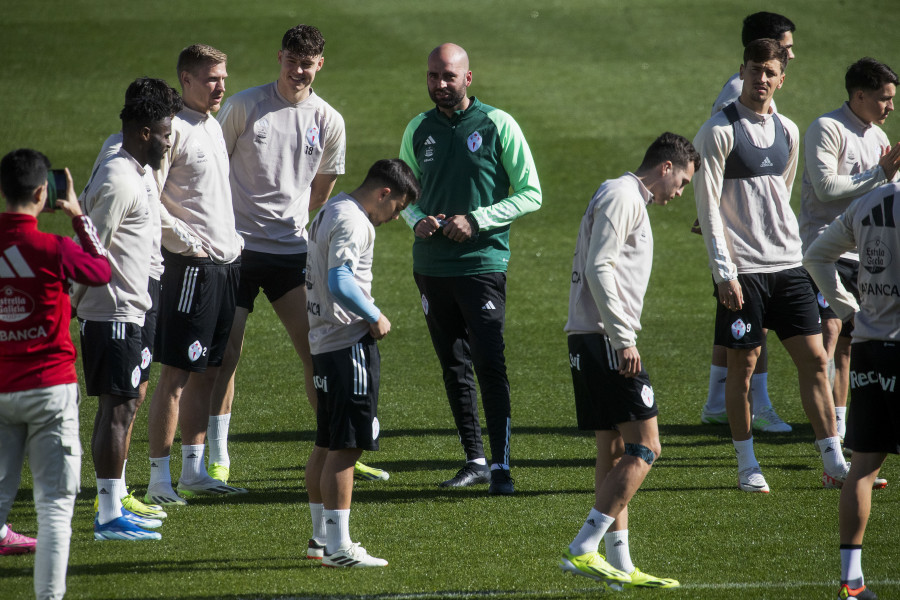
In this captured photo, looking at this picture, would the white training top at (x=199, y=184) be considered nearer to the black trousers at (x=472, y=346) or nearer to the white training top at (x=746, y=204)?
the black trousers at (x=472, y=346)

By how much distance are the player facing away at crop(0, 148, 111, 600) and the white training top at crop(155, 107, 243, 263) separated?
5.19 feet

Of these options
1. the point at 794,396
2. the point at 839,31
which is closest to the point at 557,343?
the point at 794,396

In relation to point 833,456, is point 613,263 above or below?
above

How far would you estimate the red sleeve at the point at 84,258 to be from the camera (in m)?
3.90

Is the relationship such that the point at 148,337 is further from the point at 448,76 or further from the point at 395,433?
the point at 395,433

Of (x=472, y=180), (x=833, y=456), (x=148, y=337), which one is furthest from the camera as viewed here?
(x=472, y=180)

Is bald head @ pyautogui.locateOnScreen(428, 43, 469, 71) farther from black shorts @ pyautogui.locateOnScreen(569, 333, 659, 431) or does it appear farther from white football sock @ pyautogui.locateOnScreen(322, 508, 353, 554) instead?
white football sock @ pyautogui.locateOnScreen(322, 508, 353, 554)

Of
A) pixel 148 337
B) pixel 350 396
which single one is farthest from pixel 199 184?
pixel 350 396

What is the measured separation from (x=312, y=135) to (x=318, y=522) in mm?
2513

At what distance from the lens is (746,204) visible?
5.88m

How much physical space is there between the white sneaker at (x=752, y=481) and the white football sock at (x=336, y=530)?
7.96 ft

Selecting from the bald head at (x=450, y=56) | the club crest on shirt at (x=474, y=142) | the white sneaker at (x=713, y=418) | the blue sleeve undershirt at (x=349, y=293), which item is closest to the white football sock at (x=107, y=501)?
the blue sleeve undershirt at (x=349, y=293)

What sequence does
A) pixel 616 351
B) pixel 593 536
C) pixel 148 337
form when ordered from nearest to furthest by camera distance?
pixel 593 536, pixel 616 351, pixel 148 337

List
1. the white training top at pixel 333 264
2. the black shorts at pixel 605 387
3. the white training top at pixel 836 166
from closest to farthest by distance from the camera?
the black shorts at pixel 605 387 < the white training top at pixel 333 264 < the white training top at pixel 836 166
